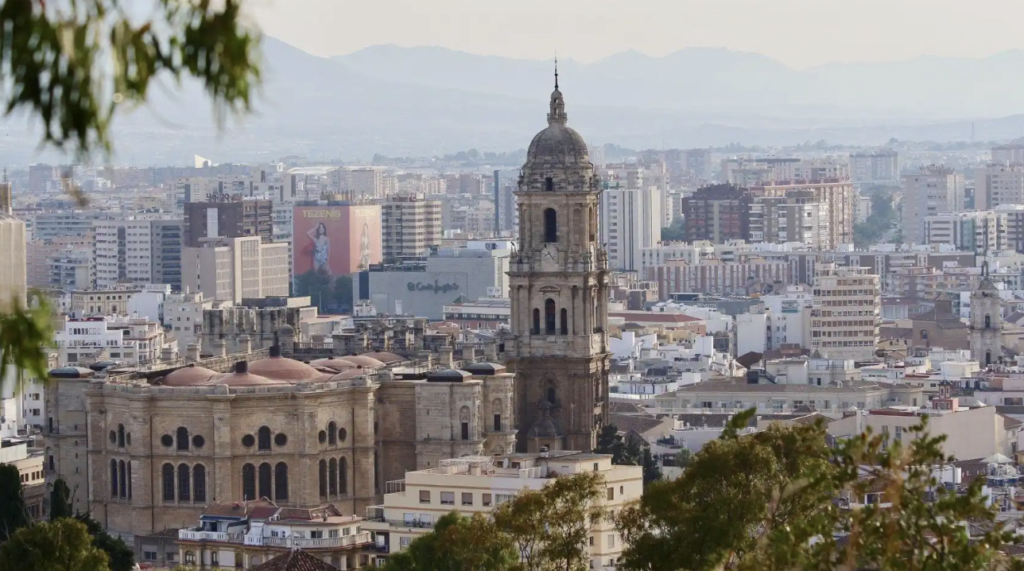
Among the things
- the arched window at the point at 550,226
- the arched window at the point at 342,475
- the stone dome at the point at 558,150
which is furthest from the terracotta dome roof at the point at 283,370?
the stone dome at the point at 558,150

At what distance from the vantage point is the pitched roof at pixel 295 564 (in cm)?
4931

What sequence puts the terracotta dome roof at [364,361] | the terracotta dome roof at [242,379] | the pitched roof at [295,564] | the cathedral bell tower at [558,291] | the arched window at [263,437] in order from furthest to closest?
the cathedral bell tower at [558,291] → the terracotta dome roof at [364,361] → the terracotta dome roof at [242,379] → the arched window at [263,437] → the pitched roof at [295,564]

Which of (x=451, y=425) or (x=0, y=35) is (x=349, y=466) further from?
(x=0, y=35)

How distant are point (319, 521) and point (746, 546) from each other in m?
19.2

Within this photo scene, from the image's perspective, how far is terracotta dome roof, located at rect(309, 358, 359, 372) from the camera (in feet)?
228

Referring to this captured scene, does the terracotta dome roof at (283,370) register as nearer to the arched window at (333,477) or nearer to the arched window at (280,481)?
the arched window at (333,477)

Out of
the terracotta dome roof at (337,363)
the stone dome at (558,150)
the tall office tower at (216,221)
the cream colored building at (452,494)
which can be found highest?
the stone dome at (558,150)

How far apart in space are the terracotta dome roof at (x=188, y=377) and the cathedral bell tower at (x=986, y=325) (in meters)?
58.9

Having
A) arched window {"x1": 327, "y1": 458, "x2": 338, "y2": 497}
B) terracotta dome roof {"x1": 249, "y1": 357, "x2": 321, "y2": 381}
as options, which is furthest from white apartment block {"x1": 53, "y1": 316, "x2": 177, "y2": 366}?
arched window {"x1": 327, "y1": 458, "x2": 338, "y2": 497}

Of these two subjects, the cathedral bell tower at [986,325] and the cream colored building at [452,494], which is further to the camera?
the cathedral bell tower at [986,325]

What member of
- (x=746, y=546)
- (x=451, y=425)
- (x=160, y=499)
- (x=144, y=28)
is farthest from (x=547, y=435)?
(x=144, y=28)

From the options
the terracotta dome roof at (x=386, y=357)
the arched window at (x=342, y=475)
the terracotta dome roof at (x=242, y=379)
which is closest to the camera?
the terracotta dome roof at (x=242, y=379)

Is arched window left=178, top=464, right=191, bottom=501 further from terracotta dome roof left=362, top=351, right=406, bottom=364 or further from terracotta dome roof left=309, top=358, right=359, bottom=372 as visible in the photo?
terracotta dome roof left=362, top=351, right=406, bottom=364

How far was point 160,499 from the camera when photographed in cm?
6300
